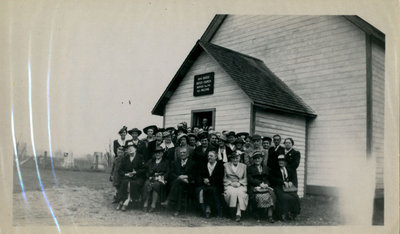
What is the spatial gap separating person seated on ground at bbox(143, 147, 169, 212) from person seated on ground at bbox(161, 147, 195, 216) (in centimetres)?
13

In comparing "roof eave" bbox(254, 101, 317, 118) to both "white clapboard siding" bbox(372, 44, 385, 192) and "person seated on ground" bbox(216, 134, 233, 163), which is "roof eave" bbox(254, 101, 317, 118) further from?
"white clapboard siding" bbox(372, 44, 385, 192)

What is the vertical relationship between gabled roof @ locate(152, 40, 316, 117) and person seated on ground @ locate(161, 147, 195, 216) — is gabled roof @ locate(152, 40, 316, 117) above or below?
above

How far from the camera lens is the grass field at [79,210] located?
4995mm

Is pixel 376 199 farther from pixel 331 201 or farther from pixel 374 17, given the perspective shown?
pixel 374 17

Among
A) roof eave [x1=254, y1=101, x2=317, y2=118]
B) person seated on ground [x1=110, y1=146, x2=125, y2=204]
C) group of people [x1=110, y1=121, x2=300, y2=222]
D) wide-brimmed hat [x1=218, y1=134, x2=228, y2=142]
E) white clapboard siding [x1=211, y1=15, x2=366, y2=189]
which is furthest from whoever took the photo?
white clapboard siding [x1=211, y1=15, x2=366, y2=189]

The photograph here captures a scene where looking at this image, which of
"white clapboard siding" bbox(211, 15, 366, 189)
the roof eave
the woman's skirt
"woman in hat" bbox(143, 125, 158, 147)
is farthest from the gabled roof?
the woman's skirt

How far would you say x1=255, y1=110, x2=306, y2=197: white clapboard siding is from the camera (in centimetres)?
662

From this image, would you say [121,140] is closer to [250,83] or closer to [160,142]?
[160,142]

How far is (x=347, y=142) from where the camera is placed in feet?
21.8

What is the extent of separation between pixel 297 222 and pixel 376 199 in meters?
1.51

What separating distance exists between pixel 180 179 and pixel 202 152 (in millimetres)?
561

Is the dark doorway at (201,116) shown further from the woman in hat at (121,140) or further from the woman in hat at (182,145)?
the woman in hat at (121,140)

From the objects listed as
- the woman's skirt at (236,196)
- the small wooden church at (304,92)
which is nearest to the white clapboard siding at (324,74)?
the small wooden church at (304,92)

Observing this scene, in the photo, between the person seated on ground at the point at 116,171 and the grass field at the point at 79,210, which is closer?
the grass field at the point at 79,210
